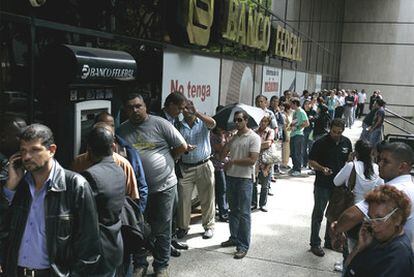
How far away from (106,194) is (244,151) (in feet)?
8.39

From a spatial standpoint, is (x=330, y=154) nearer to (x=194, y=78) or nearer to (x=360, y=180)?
(x=360, y=180)

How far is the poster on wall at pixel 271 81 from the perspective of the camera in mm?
11844

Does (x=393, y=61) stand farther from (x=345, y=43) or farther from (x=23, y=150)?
(x=23, y=150)

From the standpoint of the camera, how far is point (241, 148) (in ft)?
17.7

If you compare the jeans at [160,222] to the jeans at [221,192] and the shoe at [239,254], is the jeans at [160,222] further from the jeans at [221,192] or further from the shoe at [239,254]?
the jeans at [221,192]

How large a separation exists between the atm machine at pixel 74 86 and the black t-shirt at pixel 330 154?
7.67ft

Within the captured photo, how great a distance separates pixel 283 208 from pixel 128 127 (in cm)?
393

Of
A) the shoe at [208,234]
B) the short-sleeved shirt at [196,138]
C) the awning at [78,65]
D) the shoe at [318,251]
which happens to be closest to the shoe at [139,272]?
the shoe at [208,234]

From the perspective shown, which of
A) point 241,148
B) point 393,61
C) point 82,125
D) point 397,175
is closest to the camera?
point 397,175

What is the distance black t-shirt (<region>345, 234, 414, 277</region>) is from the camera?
2.19 meters

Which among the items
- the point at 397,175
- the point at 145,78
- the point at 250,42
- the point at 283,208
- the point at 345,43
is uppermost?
the point at 345,43

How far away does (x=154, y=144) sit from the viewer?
14.8 feet

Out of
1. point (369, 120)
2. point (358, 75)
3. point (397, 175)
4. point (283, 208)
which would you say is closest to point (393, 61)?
point (358, 75)

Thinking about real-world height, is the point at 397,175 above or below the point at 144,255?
above
